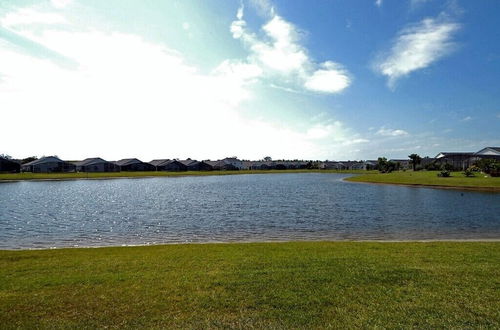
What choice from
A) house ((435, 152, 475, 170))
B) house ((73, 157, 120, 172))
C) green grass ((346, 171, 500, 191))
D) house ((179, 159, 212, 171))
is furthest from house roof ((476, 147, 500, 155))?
house ((73, 157, 120, 172))

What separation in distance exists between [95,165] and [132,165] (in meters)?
15.8

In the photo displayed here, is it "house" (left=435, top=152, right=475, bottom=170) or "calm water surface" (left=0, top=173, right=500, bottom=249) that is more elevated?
"house" (left=435, top=152, right=475, bottom=170)

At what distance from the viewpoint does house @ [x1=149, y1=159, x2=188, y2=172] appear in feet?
481

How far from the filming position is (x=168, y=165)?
148m

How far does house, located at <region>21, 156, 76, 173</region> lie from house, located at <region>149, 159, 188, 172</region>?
129 ft

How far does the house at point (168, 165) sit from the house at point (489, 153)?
414 ft

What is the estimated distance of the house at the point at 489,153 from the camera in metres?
102

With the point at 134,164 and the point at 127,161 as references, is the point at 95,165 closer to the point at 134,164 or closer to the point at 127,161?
the point at 127,161

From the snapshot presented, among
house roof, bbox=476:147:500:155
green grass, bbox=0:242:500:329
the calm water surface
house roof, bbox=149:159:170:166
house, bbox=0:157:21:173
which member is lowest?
the calm water surface

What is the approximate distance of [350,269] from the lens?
31.6ft

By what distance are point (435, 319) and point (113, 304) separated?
7444 millimetres

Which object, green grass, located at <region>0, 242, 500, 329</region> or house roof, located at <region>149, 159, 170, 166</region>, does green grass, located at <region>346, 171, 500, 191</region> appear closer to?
green grass, located at <region>0, 242, 500, 329</region>

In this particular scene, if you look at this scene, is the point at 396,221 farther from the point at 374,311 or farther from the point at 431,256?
the point at 374,311

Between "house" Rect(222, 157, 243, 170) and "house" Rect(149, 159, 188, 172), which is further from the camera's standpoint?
"house" Rect(222, 157, 243, 170)
